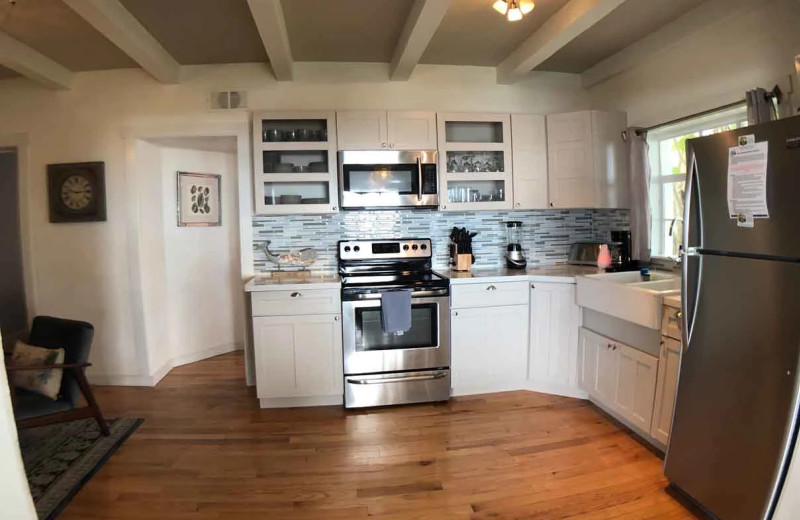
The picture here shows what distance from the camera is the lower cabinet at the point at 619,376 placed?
237cm

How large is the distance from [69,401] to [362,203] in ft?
7.25

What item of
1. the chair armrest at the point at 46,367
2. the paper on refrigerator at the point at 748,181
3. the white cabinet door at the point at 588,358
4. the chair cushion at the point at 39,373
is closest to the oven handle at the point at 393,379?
the white cabinet door at the point at 588,358

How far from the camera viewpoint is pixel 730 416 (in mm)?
1702

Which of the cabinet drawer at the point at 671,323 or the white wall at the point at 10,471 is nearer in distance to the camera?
the white wall at the point at 10,471

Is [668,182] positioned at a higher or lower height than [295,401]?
higher

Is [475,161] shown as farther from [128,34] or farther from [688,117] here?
[128,34]

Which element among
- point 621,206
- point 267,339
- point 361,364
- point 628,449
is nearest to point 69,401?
point 267,339

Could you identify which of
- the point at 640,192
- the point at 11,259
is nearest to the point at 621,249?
the point at 640,192

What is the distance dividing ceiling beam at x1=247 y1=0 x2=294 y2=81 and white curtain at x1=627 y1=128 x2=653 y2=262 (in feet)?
8.46

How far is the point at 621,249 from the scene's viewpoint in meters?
3.31

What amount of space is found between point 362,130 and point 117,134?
196 centimetres

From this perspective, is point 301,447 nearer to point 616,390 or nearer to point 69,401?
point 69,401

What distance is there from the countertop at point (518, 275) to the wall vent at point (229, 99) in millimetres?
2069

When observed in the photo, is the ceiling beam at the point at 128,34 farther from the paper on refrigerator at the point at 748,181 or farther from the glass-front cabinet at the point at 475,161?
the paper on refrigerator at the point at 748,181
